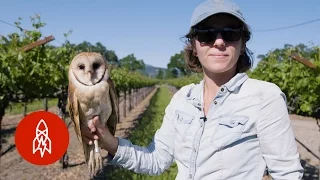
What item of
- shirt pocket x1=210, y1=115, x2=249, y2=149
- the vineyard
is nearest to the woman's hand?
shirt pocket x1=210, y1=115, x2=249, y2=149

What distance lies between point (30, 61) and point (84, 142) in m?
5.44

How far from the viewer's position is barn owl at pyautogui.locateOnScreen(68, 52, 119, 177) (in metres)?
1.52

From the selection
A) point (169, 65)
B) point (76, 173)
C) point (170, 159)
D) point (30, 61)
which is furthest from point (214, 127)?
point (169, 65)

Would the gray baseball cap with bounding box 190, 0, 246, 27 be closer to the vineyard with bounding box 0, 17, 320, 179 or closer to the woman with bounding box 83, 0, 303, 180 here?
the woman with bounding box 83, 0, 303, 180

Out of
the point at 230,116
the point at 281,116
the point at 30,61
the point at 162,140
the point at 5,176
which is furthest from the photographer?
the point at 5,176

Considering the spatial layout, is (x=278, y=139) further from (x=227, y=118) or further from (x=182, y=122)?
(x=182, y=122)

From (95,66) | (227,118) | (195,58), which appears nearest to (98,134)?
(95,66)

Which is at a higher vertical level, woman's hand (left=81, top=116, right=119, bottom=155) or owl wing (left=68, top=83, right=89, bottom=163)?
owl wing (left=68, top=83, right=89, bottom=163)

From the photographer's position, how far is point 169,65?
389 feet

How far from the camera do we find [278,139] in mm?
1461

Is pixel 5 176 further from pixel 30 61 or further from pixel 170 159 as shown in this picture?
pixel 170 159

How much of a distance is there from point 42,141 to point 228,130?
88 cm

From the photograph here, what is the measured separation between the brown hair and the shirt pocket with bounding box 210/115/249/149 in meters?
0.31

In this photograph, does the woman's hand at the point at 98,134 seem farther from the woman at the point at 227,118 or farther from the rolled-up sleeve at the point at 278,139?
the rolled-up sleeve at the point at 278,139
